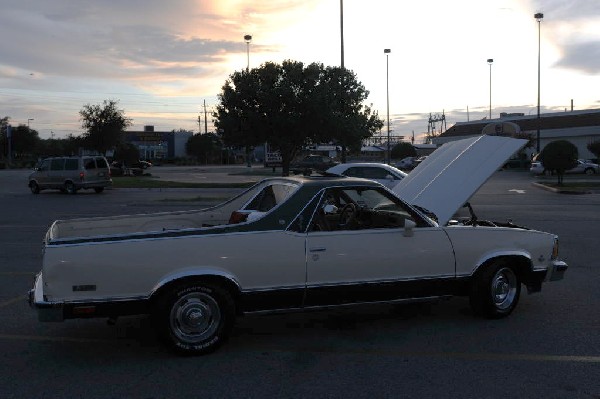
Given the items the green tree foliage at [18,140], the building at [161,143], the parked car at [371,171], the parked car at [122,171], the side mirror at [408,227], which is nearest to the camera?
the side mirror at [408,227]

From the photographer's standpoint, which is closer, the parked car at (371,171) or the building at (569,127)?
the parked car at (371,171)

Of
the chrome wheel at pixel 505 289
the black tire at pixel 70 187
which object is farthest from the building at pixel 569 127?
the chrome wheel at pixel 505 289

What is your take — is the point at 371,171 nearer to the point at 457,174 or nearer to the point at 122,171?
the point at 457,174

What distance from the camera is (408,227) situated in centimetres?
519

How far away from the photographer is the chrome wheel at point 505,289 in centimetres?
575

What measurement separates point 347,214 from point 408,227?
0.75 meters

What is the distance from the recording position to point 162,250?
4.59 metres

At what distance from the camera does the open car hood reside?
6.44 metres

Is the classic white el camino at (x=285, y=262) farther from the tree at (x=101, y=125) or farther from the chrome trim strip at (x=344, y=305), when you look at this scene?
the tree at (x=101, y=125)

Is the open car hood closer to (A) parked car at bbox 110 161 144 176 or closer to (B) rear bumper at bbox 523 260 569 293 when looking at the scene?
(B) rear bumper at bbox 523 260 569 293

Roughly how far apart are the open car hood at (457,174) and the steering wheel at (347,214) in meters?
1.05

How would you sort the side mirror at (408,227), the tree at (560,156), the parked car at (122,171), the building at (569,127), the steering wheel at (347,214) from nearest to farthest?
the side mirror at (408,227), the steering wheel at (347,214), the tree at (560,156), the parked car at (122,171), the building at (569,127)

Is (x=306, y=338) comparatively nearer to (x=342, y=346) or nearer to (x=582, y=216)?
(x=342, y=346)

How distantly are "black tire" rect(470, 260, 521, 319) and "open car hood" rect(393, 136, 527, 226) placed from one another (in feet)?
2.35
